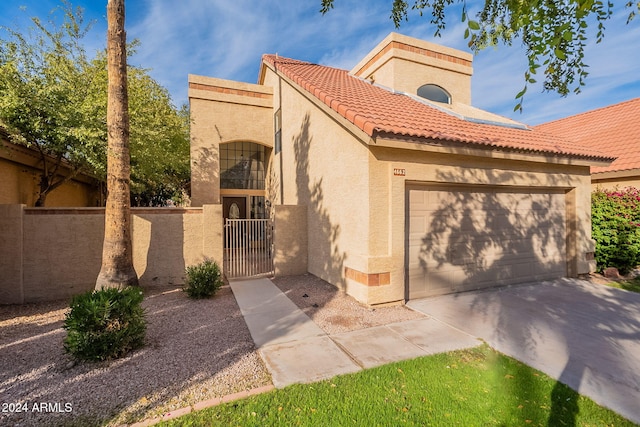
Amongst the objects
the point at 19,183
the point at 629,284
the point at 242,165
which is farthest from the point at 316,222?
the point at 19,183

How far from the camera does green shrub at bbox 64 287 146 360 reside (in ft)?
13.2

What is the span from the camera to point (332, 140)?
7855 millimetres

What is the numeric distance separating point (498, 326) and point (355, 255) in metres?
2.98

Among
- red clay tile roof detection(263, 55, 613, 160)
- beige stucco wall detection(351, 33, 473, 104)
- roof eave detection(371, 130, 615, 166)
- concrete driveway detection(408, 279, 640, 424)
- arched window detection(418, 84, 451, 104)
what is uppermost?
beige stucco wall detection(351, 33, 473, 104)

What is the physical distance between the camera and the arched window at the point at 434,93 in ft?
42.3

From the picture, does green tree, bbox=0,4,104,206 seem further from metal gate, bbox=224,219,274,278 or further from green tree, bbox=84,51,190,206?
metal gate, bbox=224,219,274,278

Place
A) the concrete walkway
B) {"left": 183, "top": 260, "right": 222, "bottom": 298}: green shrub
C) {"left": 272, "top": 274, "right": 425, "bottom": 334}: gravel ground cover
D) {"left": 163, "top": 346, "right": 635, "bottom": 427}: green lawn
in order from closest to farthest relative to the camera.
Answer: {"left": 163, "top": 346, "right": 635, "bottom": 427}: green lawn < the concrete walkway < {"left": 272, "top": 274, "right": 425, "bottom": 334}: gravel ground cover < {"left": 183, "top": 260, "right": 222, "bottom": 298}: green shrub

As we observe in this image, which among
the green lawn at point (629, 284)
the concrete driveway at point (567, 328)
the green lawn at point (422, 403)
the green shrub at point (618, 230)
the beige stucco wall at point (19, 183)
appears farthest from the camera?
the beige stucco wall at point (19, 183)

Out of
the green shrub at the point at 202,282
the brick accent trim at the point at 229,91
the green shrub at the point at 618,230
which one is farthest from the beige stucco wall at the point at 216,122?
the green shrub at the point at 618,230

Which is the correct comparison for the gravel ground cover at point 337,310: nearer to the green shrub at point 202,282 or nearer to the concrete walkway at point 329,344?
the concrete walkway at point 329,344

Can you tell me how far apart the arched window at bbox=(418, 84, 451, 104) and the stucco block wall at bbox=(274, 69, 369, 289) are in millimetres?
5938

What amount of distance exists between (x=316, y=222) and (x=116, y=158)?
5.25 m

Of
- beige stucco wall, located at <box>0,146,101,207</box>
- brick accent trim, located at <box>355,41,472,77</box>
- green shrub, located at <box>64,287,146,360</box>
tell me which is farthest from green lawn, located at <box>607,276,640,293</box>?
beige stucco wall, located at <box>0,146,101,207</box>

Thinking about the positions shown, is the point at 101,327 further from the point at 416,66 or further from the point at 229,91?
the point at 416,66
